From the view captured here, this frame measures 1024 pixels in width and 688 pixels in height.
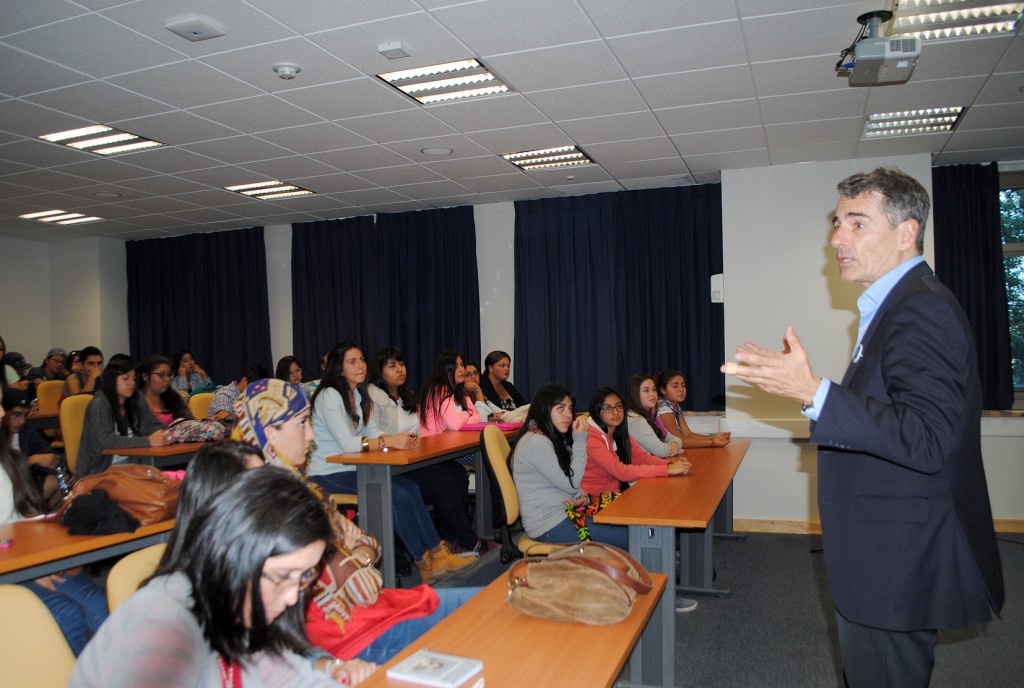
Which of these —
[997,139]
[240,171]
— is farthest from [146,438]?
[997,139]

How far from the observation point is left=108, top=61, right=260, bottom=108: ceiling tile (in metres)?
3.97

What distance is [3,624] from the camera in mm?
1552

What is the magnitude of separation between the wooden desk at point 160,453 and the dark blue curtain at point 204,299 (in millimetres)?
3759

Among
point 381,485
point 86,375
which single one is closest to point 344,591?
point 381,485

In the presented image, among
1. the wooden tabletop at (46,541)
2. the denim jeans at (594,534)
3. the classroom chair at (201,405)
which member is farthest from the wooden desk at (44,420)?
the denim jeans at (594,534)

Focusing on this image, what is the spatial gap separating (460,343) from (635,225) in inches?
86.4

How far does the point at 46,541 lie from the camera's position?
258 cm

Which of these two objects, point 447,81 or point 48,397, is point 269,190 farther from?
point 447,81

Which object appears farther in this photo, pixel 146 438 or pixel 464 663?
pixel 146 438

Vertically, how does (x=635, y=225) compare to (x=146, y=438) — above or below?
above

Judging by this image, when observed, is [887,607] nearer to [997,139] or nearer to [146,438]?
[146,438]

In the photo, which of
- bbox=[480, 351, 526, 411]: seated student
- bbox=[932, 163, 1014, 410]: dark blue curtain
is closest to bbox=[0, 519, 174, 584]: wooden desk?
bbox=[480, 351, 526, 411]: seated student

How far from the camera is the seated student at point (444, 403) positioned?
18.6 feet

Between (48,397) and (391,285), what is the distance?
345 centimetres
